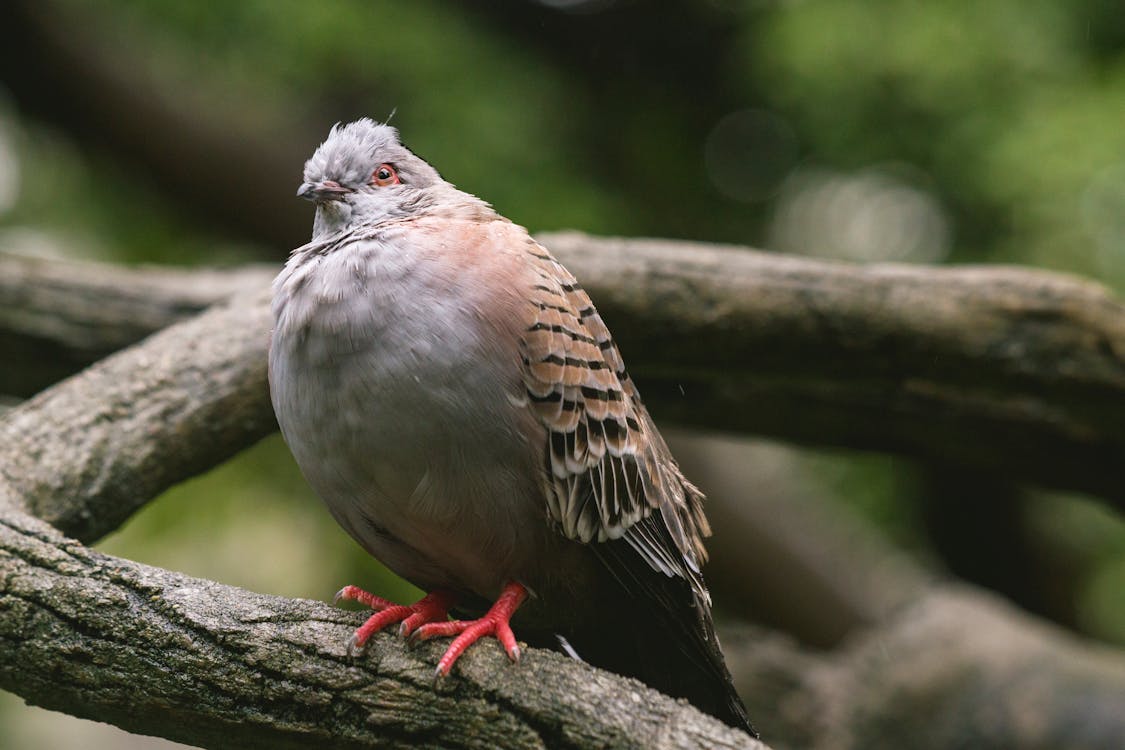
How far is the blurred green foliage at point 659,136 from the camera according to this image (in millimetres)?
5723

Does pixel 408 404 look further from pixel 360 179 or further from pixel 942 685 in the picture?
pixel 942 685

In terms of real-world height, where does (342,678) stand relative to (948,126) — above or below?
below

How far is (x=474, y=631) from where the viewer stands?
2449mm

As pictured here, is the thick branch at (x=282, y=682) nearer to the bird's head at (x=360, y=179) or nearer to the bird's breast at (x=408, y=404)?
the bird's breast at (x=408, y=404)

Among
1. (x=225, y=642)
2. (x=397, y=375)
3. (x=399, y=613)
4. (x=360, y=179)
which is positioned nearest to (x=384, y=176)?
(x=360, y=179)

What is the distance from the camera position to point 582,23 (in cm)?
795

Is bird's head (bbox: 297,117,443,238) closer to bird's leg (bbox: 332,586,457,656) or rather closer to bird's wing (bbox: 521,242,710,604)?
bird's wing (bbox: 521,242,710,604)

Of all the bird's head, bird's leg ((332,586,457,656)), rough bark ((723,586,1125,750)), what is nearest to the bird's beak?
the bird's head

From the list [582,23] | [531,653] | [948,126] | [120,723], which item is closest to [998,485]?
[948,126]

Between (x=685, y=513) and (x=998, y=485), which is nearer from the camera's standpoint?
(x=685, y=513)

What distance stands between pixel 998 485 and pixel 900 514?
0.73 metres

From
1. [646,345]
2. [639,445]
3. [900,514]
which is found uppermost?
[646,345]

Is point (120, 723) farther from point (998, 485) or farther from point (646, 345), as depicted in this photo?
point (998, 485)

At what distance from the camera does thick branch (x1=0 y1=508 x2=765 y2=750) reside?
2.32 meters
